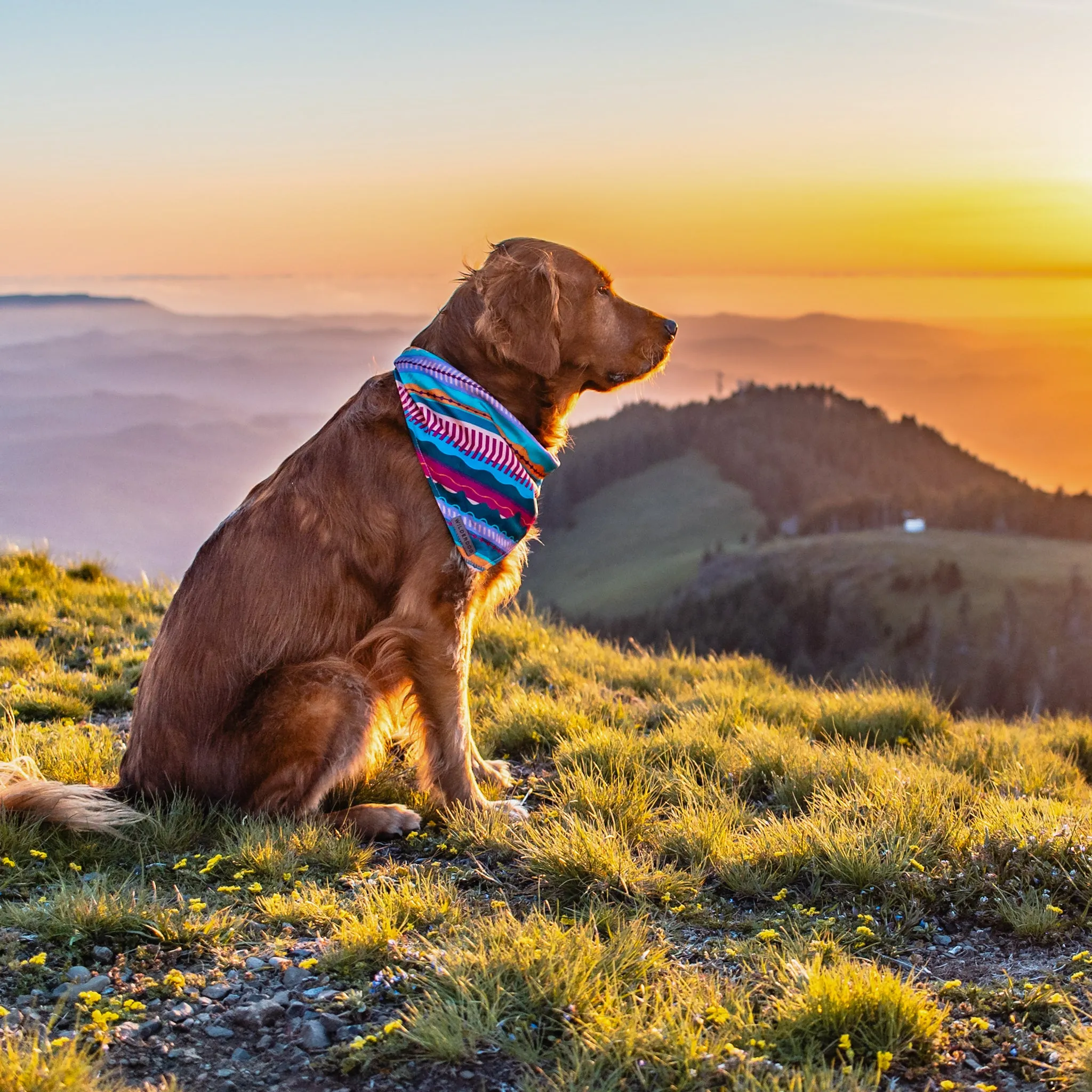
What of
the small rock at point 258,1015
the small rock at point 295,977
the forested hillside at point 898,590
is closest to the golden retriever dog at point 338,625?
the small rock at point 295,977

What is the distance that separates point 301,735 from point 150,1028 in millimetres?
1523

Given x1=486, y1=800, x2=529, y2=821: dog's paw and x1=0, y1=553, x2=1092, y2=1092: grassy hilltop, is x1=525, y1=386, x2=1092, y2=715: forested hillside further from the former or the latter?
x1=486, y1=800, x2=529, y2=821: dog's paw

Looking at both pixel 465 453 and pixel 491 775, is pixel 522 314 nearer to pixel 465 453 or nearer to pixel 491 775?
pixel 465 453

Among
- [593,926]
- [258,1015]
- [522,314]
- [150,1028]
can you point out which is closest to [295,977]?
[258,1015]

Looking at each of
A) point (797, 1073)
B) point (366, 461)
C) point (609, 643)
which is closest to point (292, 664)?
point (366, 461)

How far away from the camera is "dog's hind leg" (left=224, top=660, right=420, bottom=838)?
4.48 metres

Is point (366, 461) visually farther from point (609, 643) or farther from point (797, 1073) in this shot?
point (609, 643)

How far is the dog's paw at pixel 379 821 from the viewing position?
471cm

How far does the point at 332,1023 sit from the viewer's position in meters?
3.11

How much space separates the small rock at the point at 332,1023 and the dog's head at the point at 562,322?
286cm

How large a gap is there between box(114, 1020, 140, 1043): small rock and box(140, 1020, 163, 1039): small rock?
0.01 meters

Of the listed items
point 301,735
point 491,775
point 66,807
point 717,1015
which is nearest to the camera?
point 717,1015

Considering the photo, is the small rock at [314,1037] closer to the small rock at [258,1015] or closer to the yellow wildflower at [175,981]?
the small rock at [258,1015]

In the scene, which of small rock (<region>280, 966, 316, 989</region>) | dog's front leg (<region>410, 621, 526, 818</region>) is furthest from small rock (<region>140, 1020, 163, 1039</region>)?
dog's front leg (<region>410, 621, 526, 818</region>)
